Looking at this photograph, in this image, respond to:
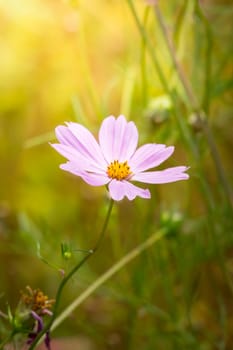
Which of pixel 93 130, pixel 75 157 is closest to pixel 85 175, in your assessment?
pixel 75 157

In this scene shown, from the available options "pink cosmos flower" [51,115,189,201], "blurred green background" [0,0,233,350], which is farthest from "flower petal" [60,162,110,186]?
"blurred green background" [0,0,233,350]

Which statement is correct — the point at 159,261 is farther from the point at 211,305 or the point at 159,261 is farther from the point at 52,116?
the point at 52,116

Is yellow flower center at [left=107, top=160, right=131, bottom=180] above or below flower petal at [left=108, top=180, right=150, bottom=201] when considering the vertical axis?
above

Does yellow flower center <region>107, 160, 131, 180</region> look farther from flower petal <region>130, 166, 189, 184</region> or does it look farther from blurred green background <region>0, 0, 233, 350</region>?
blurred green background <region>0, 0, 233, 350</region>

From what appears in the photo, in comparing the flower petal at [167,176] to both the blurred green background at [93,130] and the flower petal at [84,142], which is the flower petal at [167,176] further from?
the blurred green background at [93,130]

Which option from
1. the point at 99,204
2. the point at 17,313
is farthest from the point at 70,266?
the point at 17,313

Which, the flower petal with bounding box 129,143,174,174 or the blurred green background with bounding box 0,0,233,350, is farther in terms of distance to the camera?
the blurred green background with bounding box 0,0,233,350

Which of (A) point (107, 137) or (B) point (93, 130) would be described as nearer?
(A) point (107, 137)

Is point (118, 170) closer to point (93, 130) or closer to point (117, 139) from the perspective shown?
point (117, 139)
